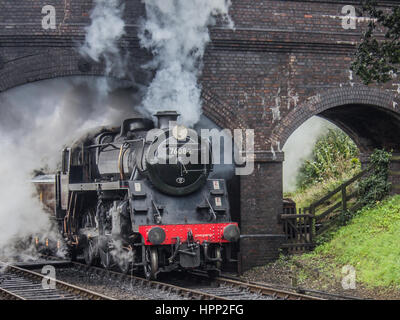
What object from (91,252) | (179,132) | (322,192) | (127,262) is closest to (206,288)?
(127,262)

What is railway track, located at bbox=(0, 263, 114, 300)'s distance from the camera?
32.1ft

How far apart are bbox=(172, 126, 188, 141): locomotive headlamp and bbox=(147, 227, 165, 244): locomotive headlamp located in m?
1.59

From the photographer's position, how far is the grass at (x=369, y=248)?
10695 mm

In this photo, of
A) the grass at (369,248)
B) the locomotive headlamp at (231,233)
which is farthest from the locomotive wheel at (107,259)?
the grass at (369,248)

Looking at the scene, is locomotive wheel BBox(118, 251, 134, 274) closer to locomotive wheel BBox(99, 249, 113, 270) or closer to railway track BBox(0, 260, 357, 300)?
railway track BBox(0, 260, 357, 300)

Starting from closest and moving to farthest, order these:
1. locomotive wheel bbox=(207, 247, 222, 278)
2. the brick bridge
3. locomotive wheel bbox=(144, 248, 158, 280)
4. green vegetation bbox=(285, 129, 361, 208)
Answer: locomotive wheel bbox=(144, 248, 158, 280)
locomotive wheel bbox=(207, 247, 222, 278)
the brick bridge
green vegetation bbox=(285, 129, 361, 208)

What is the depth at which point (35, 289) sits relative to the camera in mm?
10625

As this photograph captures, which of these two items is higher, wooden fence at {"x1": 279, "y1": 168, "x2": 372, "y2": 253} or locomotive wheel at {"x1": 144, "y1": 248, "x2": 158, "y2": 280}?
wooden fence at {"x1": 279, "y1": 168, "x2": 372, "y2": 253}

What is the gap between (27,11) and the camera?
12.6 m

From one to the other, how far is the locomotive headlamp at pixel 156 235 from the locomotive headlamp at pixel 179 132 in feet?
5.20

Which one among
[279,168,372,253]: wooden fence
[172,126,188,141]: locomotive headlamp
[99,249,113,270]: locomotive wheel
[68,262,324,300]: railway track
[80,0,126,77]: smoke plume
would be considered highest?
[80,0,126,77]: smoke plume

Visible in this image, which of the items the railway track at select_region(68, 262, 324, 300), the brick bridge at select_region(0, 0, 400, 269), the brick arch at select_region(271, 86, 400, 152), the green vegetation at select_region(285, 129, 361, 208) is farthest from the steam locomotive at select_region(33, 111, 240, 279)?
the green vegetation at select_region(285, 129, 361, 208)

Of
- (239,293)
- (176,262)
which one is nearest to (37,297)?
(176,262)
